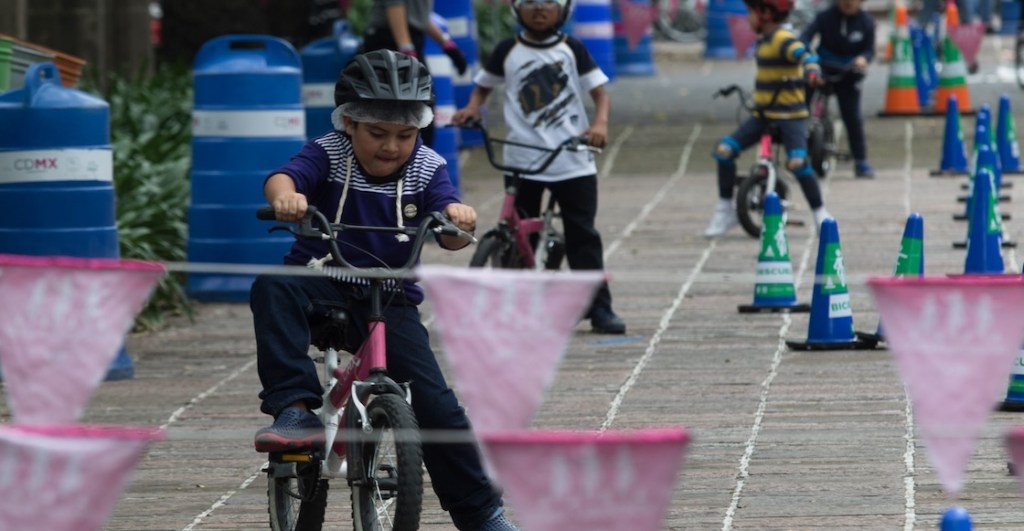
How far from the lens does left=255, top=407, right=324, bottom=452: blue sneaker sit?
5523 mm

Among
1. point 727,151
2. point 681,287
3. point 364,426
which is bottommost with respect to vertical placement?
point 681,287

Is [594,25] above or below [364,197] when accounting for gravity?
below

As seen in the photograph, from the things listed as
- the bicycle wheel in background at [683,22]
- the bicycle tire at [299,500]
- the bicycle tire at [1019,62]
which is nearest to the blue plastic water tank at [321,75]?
the bicycle tire at [299,500]

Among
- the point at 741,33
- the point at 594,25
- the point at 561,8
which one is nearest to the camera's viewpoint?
the point at 561,8

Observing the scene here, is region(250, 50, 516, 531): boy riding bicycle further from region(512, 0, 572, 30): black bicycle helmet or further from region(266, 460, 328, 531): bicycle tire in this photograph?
region(512, 0, 572, 30): black bicycle helmet

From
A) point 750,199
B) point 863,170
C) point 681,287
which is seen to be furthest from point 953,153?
point 681,287

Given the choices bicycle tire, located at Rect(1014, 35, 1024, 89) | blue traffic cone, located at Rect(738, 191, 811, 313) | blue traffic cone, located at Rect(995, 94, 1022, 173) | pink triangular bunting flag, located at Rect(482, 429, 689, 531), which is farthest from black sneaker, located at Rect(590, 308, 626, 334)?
bicycle tire, located at Rect(1014, 35, 1024, 89)

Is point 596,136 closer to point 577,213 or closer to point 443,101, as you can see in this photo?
point 577,213

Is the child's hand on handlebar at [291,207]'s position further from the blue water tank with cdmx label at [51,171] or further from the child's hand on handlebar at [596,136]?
the child's hand on handlebar at [596,136]

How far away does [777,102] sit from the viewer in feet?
43.0

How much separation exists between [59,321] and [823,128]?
1251 centimetres

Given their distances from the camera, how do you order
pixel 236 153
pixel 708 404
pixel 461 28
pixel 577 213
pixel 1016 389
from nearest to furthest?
1. pixel 1016 389
2. pixel 708 404
3. pixel 577 213
4. pixel 236 153
5. pixel 461 28

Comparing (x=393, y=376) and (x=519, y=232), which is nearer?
(x=393, y=376)

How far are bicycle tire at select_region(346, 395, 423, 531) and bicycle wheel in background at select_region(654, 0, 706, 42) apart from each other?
32.4m
